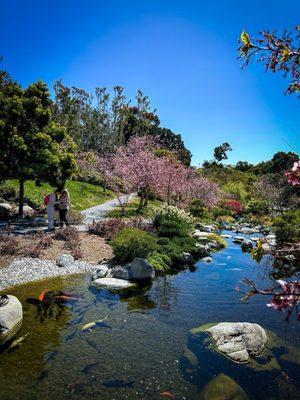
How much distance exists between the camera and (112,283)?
10.8m

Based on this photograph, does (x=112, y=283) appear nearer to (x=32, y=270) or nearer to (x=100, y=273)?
(x=100, y=273)

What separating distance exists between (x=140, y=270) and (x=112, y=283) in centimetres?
135

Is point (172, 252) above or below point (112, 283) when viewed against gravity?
above

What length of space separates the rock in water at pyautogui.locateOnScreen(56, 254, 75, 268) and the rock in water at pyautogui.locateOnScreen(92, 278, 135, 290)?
6.59 feet

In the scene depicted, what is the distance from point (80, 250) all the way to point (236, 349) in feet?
28.1

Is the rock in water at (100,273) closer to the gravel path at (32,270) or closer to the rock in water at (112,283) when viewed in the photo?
the rock in water at (112,283)

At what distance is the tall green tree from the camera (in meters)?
16.2

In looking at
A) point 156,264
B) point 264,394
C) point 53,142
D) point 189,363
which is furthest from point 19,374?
point 53,142

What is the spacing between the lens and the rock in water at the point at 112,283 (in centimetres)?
1066

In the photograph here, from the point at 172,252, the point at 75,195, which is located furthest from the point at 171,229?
the point at 75,195

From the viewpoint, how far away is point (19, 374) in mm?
5898

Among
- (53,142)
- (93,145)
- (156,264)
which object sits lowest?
(156,264)

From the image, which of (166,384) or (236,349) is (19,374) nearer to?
(166,384)

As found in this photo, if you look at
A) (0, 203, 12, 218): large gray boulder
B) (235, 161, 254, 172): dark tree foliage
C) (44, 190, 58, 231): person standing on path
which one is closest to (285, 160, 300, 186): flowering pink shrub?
(44, 190, 58, 231): person standing on path
